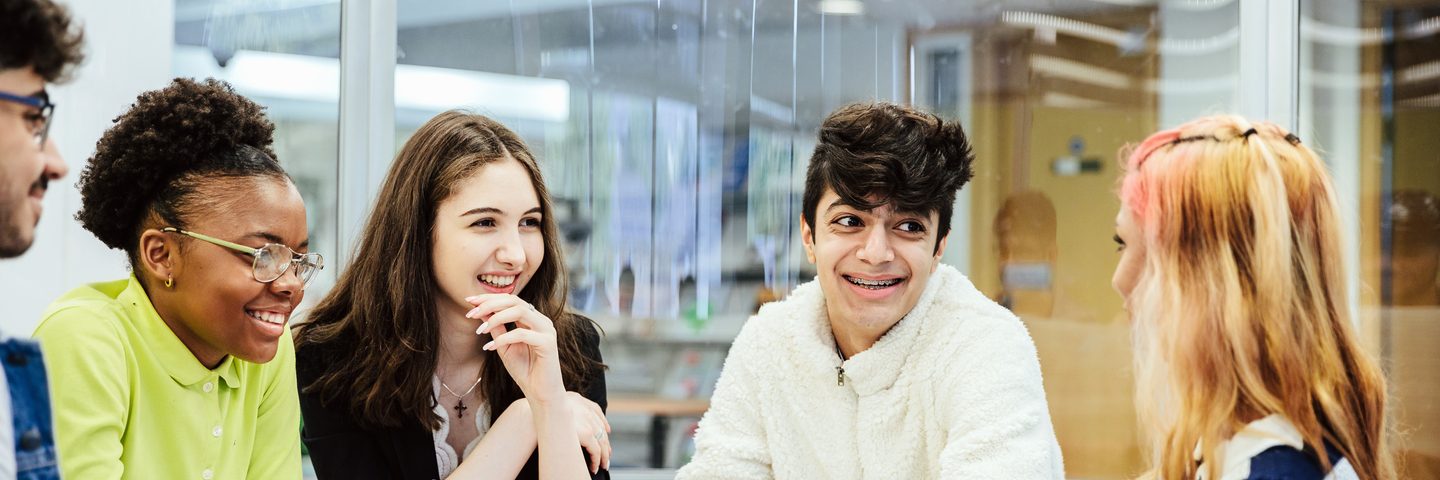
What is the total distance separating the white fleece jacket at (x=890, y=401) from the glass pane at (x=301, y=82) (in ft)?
4.60

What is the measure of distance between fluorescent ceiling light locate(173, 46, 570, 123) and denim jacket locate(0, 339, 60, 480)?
1.99 metres

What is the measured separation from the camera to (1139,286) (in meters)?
1.46

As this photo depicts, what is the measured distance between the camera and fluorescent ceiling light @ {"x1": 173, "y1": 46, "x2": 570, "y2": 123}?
2982mm

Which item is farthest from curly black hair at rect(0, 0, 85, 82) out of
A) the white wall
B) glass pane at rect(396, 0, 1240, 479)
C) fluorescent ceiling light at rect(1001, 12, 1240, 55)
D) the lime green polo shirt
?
fluorescent ceiling light at rect(1001, 12, 1240, 55)

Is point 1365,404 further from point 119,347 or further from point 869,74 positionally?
point 869,74

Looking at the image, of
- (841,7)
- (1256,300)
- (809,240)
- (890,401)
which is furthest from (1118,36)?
(1256,300)

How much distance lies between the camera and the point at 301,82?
3.01 meters

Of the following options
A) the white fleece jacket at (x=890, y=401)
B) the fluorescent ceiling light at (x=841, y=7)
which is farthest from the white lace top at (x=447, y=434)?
the fluorescent ceiling light at (x=841, y=7)

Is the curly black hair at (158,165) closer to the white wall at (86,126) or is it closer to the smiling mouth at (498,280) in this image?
the smiling mouth at (498,280)

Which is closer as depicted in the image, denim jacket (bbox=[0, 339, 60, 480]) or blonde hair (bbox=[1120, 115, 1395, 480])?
denim jacket (bbox=[0, 339, 60, 480])

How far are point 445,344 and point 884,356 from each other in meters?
0.79

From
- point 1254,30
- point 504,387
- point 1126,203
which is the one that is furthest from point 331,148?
point 1254,30

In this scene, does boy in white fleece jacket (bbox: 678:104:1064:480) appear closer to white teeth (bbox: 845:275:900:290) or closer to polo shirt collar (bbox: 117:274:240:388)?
white teeth (bbox: 845:275:900:290)

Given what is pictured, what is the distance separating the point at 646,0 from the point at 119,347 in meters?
1.95
